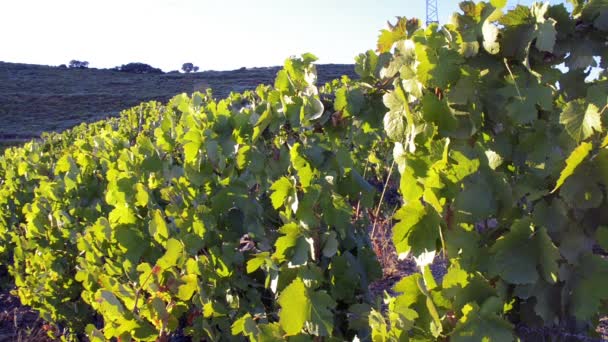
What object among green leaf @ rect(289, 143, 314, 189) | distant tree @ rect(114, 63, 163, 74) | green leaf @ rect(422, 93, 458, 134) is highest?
distant tree @ rect(114, 63, 163, 74)

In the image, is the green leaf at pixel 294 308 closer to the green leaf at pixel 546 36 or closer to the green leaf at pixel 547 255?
the green leaf at pixel 547 255

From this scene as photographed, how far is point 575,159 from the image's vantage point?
4.10ft

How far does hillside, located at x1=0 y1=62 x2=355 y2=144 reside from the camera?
35.4m

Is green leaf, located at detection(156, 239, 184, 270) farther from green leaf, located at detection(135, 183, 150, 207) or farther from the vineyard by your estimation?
green leaf, located at detection(135, 183, 150, 207)

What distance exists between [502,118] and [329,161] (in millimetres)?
723

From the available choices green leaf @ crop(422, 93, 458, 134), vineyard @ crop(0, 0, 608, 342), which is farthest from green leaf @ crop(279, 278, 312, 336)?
green leaf @ crop(422, 93, 458, 134)

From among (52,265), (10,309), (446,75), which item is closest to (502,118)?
(446,75)

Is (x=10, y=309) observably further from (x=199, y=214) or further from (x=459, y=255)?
(x=459, y=255)

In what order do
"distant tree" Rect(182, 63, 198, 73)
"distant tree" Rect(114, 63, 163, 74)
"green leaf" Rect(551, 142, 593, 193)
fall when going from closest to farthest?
"green leaf" Rect(551, 142, 593, 193), "distant tree" Rect(114, 63, 163, 74), "distant tree" Rect(182, 63, 198, 73)

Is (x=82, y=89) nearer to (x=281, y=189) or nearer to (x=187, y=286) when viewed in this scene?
(x=187, y=286)

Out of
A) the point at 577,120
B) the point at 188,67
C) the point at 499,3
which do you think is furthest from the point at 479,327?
the point at 188,67

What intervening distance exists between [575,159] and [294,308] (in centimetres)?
98

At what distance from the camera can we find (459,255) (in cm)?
148

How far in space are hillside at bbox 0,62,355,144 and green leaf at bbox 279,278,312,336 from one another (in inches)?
1082
